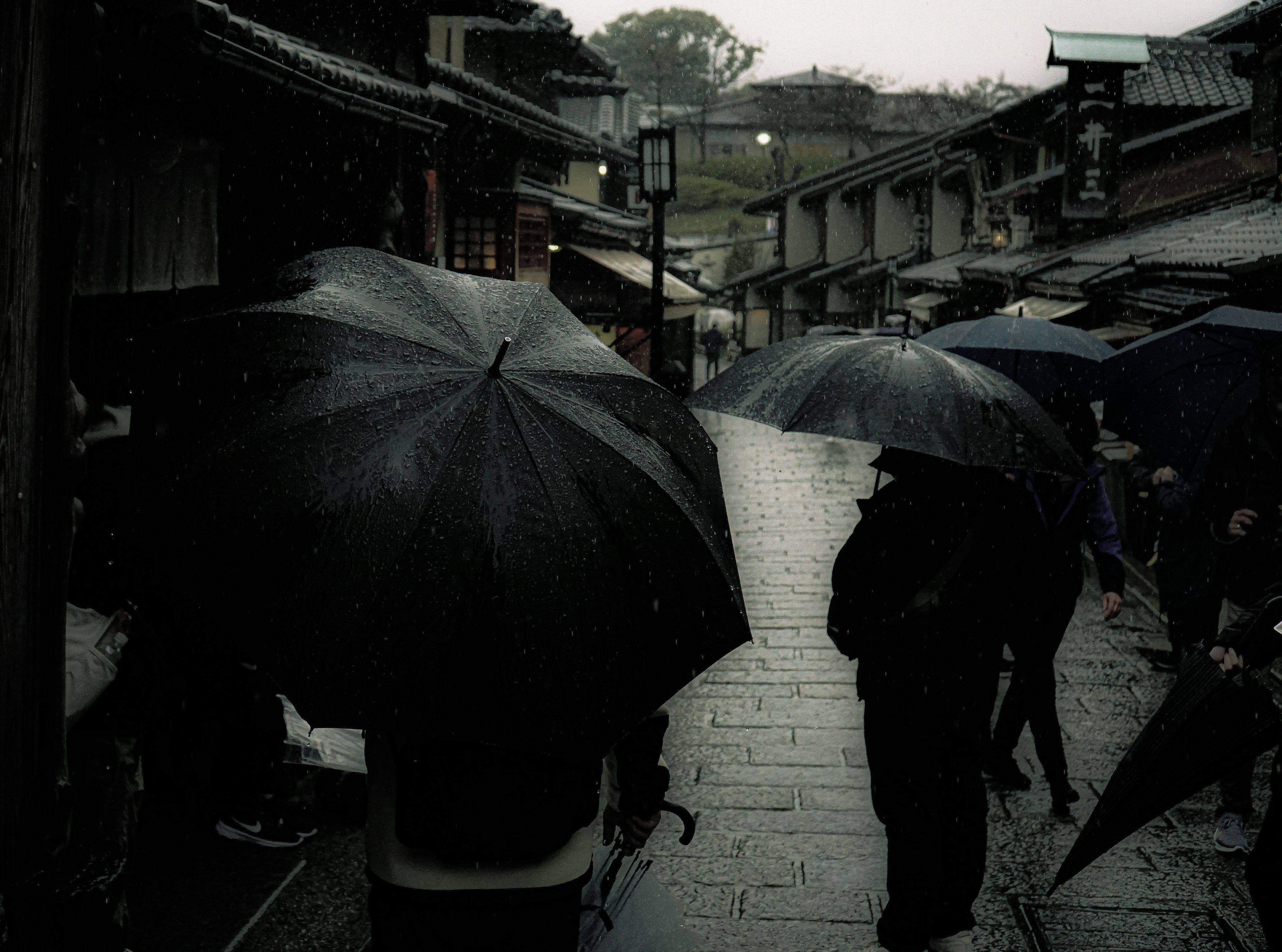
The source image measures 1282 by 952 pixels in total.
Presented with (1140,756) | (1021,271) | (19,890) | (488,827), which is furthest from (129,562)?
(1021,271)

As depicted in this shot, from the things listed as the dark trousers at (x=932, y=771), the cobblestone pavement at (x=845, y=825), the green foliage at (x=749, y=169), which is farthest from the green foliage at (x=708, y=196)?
the dark trousers at (x=932, y=771)

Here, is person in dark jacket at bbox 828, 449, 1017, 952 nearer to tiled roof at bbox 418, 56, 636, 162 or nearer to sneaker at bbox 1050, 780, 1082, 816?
sneaker at bbox 1050, 780, 1082, 816

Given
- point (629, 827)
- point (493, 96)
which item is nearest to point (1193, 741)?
point (629, 827)

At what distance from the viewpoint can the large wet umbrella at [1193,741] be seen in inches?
146

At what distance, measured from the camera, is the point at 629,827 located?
324 centimetres

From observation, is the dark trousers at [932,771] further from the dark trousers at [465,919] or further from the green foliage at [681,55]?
the green foliage at [681,55]

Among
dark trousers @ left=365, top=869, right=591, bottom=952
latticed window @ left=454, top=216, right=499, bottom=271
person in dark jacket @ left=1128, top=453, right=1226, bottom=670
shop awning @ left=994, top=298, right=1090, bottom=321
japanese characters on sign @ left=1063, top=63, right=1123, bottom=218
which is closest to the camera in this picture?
dark trousers @ left=365, top=869, right=591, bottom=952

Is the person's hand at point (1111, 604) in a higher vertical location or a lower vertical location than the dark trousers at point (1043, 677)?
higher

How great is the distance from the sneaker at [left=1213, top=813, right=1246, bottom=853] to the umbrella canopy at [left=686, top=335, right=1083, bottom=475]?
232 cm

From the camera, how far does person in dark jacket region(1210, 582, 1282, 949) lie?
3.75 metres

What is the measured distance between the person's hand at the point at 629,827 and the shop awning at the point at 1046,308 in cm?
1400

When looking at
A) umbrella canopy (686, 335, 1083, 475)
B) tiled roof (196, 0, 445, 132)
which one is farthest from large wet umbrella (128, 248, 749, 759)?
tiled roof (196, 0, 445, 132)

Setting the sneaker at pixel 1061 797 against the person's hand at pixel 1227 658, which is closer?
the person's hand at pixel 1227 658

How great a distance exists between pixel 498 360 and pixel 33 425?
1.66 metres
